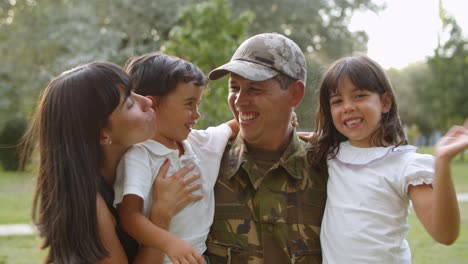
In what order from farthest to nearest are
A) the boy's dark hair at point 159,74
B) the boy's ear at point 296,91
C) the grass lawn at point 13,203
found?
the grass lawn at point 13,203 < the boy's ear at point 296,91 < the boy's dark hair at point 159,74

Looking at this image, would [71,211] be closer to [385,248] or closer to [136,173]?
[136,173]

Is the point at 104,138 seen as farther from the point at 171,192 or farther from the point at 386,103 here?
the point at 386,103

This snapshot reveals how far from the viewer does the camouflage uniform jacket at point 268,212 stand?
2.65 metres

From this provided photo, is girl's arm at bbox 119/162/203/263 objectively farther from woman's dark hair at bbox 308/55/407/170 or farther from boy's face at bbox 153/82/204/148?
woman's dark hair at bbox 308/55/407/170

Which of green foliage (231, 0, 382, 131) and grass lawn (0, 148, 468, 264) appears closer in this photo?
grass lawn (0, 148, 468, 264)

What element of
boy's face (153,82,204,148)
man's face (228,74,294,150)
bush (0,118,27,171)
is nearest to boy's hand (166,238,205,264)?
boy's face (153,82,204,148)

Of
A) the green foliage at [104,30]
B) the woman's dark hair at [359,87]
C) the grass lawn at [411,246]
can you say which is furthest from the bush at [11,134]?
the woman's dark hair at [359,87]

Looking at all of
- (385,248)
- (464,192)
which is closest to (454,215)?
(385,248)

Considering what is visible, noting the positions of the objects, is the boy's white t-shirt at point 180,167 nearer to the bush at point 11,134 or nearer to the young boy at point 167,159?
the young boy at point 167,159

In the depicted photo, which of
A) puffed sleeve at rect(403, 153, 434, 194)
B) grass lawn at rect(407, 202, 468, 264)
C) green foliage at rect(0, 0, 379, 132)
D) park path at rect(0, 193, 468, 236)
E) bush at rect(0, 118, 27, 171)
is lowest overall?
bush at rect(0, 118, 27, 171)

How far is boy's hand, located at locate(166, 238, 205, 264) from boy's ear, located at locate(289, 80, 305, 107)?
1029 mm

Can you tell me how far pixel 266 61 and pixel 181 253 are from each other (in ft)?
3.55

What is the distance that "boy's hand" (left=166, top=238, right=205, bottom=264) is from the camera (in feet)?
7.38

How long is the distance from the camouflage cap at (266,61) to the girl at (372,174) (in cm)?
22
